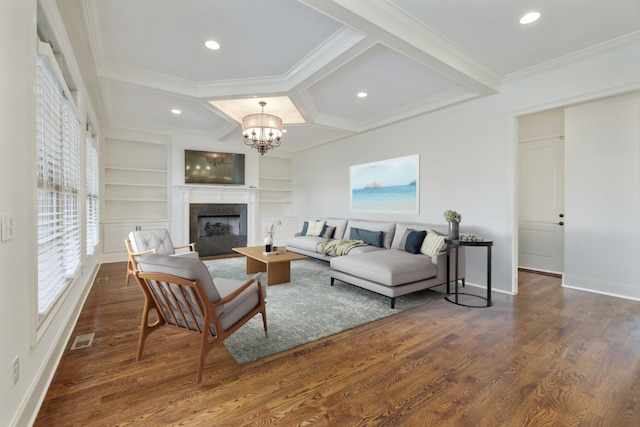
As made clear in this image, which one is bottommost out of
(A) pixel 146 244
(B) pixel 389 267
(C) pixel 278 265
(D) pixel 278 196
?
(C) pixel 278 265

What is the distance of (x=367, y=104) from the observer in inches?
191

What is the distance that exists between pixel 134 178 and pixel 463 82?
6.59 m

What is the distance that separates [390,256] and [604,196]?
2970mm

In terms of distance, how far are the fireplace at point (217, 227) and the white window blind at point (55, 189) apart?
3703 millimetres

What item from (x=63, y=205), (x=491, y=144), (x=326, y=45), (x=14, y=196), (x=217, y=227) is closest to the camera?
(x=14, y=196)

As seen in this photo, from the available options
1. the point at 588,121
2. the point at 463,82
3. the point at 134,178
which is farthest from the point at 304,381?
the point at 134,178

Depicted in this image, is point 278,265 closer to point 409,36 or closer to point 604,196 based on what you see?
point 409,36

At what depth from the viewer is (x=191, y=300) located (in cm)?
203

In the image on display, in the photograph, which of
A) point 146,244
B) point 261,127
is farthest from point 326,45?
point 146,244

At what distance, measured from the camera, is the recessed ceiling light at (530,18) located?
2.59 metres

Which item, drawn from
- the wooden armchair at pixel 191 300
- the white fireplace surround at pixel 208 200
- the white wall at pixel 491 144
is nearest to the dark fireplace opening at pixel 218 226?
the white fireplace surround at pixel 208 200

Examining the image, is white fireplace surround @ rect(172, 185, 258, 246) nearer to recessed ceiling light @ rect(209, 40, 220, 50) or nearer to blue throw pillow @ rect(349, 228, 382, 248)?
blue throw pillow @ rect(349, 228, 382, 248)

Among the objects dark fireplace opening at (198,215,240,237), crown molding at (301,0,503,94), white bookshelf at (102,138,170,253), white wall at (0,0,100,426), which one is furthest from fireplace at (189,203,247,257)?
crown molding at (301,0,503,94)

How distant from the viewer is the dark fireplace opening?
699cm
